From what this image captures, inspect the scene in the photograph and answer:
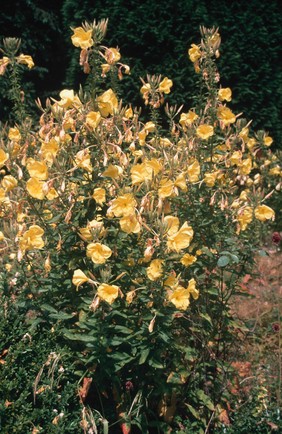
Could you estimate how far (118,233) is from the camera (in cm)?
266

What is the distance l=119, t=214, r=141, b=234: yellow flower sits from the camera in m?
2.42

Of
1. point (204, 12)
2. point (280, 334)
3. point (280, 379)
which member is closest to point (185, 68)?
point (204, 12)

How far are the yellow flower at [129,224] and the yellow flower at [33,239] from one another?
1.13 feet

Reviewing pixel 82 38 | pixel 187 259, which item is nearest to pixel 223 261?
pixel 187 259

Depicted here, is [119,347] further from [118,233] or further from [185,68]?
[185,68]

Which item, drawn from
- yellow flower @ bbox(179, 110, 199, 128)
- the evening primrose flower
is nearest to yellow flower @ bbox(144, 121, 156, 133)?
yellow flower @ bbox(179, 110, 199, 128)

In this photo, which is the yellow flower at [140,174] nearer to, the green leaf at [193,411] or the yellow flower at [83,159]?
the yellow flower at [83,159]

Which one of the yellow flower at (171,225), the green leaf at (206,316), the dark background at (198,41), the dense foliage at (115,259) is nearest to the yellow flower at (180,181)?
the dense foliage at (115,259)

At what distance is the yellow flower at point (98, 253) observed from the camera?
7.96 feet

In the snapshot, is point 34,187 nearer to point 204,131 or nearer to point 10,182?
point 10,182

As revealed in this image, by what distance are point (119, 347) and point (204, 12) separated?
401cm

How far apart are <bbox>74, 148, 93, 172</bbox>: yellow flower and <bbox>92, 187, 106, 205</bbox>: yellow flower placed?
3.4 inches

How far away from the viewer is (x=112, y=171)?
2.57 m

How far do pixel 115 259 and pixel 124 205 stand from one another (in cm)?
36
